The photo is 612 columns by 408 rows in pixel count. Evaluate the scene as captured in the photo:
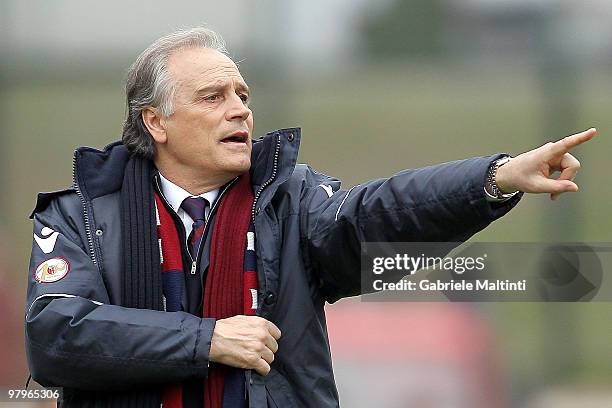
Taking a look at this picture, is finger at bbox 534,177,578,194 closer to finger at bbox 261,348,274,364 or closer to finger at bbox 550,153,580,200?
finger at bbox 550,153,580,200

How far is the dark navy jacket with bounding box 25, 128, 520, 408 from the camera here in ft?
7.60

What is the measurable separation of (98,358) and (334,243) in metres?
0.57

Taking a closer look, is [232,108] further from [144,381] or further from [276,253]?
[144,381]

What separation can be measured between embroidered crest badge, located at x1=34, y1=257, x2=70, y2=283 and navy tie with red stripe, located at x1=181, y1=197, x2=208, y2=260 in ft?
0.95

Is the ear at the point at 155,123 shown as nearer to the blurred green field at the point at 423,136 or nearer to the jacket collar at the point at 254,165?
the jacket collar at the point at 254,165

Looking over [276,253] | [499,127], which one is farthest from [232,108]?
[499,127]

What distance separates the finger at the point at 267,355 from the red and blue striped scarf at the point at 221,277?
0.09 metres

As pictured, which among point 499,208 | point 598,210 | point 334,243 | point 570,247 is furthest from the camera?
point 598,210

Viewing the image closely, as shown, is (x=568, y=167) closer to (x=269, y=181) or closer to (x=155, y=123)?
(x=269, y=181)

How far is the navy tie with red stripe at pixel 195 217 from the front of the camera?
252 centimetres

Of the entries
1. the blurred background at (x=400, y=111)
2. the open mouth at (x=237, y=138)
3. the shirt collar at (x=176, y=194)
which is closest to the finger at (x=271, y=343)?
the shirt collar at (x=176, y=194)

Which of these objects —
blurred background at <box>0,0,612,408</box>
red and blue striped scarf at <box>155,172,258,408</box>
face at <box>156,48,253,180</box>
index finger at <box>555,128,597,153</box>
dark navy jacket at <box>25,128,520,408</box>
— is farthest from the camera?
blurred background at <box>0,0,612,408</box>

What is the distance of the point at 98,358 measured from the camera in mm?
2332

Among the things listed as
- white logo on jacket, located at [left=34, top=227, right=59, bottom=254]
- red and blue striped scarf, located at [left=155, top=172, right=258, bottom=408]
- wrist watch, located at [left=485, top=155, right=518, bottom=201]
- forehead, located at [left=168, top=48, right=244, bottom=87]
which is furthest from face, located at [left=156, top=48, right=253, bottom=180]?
wrist watch, located at [left=485, top=155, right=518, bottom=201]
